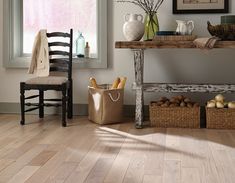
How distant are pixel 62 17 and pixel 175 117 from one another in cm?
181

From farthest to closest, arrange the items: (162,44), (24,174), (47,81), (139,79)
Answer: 1. (47,81)
2. (139,79)
3. (162,44)
4. (24,174)

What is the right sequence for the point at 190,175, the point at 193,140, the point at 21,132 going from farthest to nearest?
the point at 21,132 < the point at 193,140 < the point at 190,175

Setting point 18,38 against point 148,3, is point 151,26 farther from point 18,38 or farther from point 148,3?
point 18,38

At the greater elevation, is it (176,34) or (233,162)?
(176,34)

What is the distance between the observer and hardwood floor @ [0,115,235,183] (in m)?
2.61

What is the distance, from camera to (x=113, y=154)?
123 inches

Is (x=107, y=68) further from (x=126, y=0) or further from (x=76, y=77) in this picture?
(x=126, y=0)

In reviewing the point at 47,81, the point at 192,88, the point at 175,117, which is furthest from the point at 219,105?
the point at 47,81

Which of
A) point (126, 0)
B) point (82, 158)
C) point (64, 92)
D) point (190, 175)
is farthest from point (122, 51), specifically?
point (190, 175)

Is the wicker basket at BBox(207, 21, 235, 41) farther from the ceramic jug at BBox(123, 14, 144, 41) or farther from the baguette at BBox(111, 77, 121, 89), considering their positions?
→ the baguette at BBox(111, 77, 121, 89)

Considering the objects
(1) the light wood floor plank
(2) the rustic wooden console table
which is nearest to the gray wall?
Answer: (2) the rustic wooden console table

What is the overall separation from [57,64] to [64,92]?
0.59m

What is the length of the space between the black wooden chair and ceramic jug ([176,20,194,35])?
112 centimetres

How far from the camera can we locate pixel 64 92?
4227 millimetres
